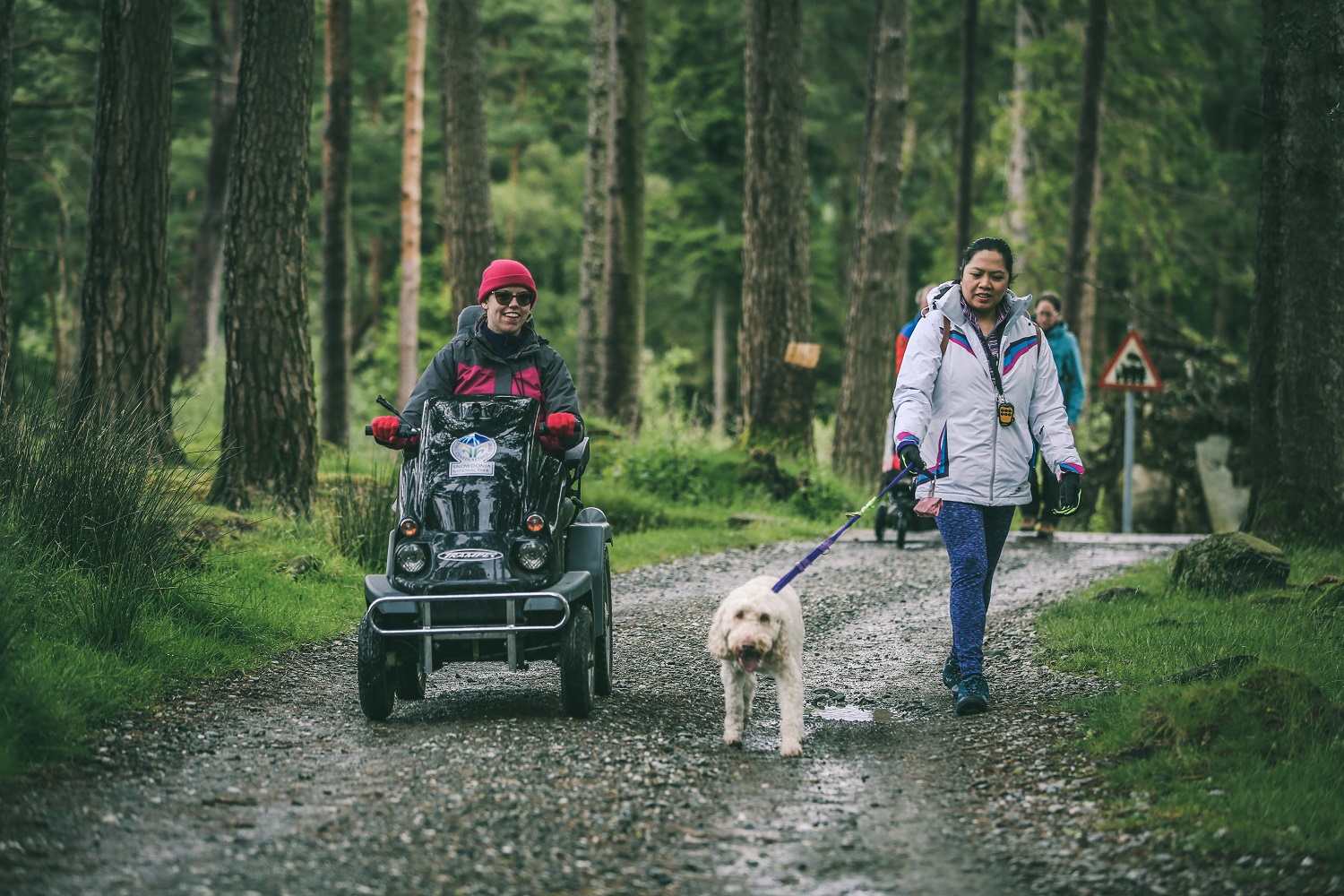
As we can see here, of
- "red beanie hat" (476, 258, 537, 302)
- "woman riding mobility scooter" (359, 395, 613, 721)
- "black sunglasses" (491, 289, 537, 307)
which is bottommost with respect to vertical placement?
"woman riding mobility scooter" (359, 395, 613, 721)

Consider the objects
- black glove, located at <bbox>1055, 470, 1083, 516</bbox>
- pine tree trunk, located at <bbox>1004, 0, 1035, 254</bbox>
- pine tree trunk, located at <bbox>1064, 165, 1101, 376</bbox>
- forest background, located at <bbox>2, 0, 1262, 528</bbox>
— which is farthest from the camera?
pine tree trunk, located at <bbox>1004, 0, 1035, 254</bbox>

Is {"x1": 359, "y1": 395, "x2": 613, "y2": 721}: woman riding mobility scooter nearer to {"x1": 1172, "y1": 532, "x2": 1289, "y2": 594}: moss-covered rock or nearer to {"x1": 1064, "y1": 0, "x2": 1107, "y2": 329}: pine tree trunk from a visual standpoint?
{"x1": 1172, "y1": 532, "x2": 1289, "y2": 594}: moss-covered rock

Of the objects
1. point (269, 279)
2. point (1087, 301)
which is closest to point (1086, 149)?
point (1087, 301)

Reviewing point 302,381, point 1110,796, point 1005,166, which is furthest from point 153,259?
point 1005,166

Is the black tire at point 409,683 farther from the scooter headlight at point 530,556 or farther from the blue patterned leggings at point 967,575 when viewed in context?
the blue patterned leggings at point 967,575

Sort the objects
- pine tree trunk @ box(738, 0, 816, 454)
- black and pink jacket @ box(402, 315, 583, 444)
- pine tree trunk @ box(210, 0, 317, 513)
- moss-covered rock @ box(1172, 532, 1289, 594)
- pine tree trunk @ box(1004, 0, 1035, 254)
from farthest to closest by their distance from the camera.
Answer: pine tree trunk @ box(1004, 0, 1035, 254)
pine tree trunk @ box(738, 0, 816, 454)
pine tree trunk @ box(210, 0, 317, 513)
moss-covered rock @ box(1172, 532, 1289, 594)
black and pink jacket @ box(402, 315, 583, 444)

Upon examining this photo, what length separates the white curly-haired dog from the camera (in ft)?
18.9

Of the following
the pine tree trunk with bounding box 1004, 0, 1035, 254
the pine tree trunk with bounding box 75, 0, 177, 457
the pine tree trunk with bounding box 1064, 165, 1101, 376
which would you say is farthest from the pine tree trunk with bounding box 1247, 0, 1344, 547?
the pine tree trunk with bounding box 1004, 0, 1035, 254

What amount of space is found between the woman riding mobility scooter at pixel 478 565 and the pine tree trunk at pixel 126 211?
23.7 feet

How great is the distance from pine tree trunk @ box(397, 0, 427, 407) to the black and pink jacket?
17.5m

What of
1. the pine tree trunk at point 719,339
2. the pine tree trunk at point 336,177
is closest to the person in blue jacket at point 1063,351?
the pine tree trunk at point 336,177

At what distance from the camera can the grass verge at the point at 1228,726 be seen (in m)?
4.72

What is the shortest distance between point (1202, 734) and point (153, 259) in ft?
35.4

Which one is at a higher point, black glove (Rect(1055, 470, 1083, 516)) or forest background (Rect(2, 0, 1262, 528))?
forest background (Rect(2, 0, 1262, 528))
